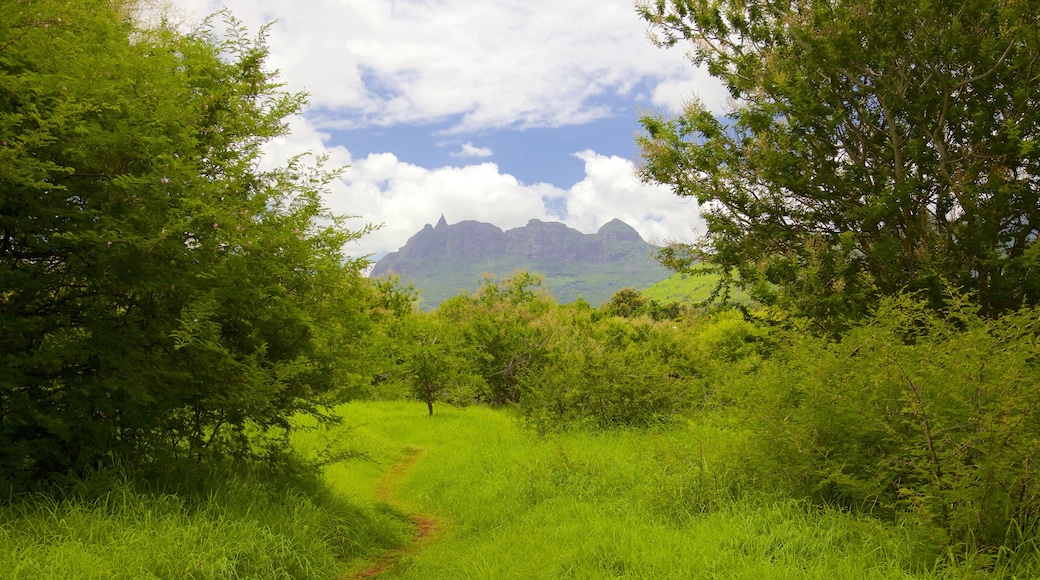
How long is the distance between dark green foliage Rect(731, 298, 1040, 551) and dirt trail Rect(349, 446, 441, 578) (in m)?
4.77

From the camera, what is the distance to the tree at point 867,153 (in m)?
9.83

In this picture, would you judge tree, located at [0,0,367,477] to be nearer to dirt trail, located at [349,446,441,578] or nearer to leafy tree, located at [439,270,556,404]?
dirt trail, located at [349,446,441,578]

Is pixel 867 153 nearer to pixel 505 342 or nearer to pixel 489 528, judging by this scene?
pixel 489 528

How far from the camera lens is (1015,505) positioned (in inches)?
174

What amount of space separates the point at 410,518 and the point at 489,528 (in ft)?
6.10

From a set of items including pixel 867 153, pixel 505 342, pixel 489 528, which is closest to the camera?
pixel 489 528

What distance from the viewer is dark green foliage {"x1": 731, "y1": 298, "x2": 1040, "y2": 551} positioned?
444 cm

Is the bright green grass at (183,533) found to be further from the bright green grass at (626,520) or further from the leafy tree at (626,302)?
the leafy tree at (626,302)

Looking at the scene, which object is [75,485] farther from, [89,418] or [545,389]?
[545,389]

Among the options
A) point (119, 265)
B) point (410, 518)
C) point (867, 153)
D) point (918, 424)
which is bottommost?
point (410, 518)

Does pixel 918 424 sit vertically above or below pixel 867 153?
below

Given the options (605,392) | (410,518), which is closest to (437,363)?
(605,392)

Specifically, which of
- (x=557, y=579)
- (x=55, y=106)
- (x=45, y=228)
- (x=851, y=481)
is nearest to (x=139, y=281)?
(x=45, y=228)

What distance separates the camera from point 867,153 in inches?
463
